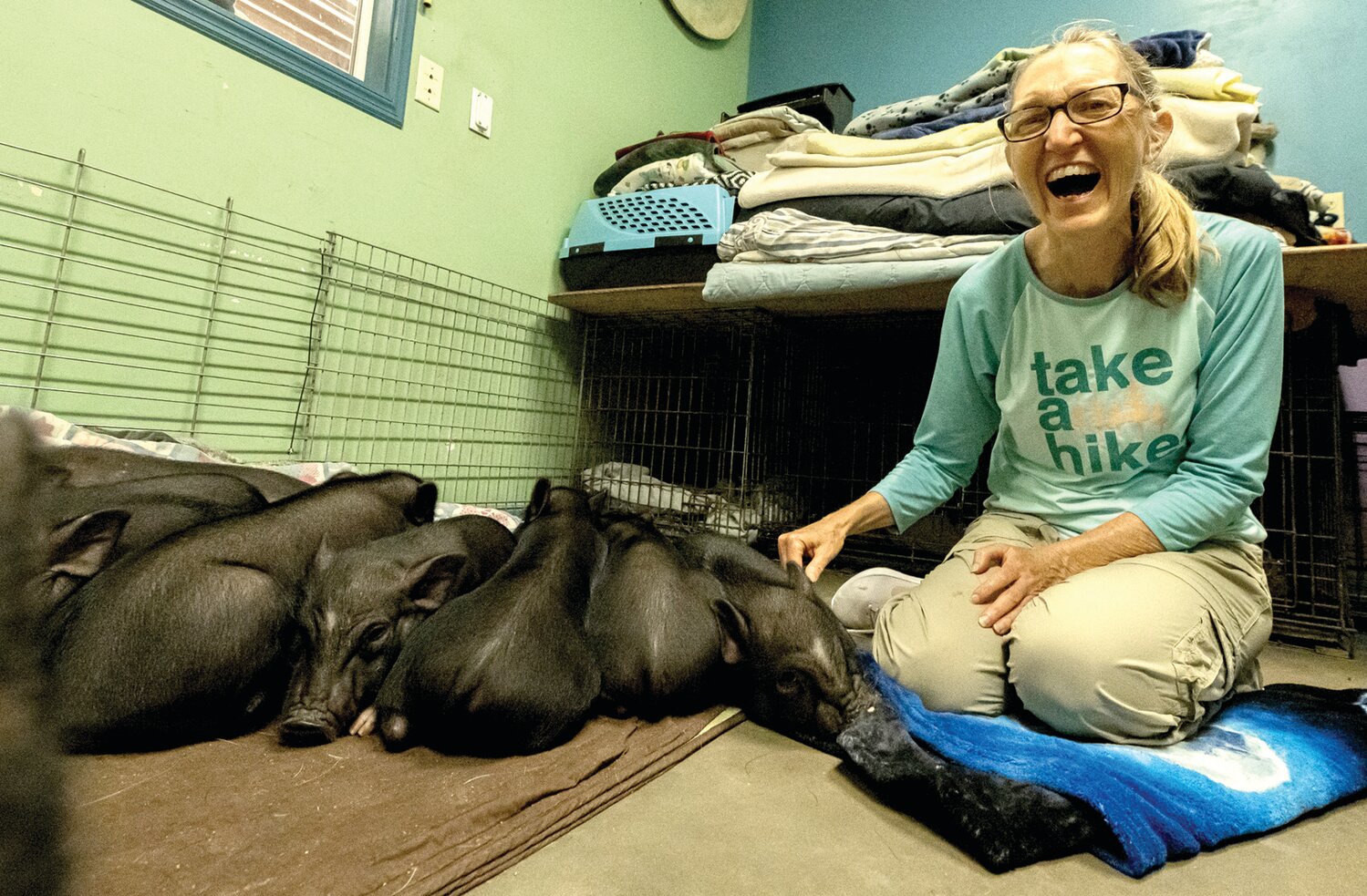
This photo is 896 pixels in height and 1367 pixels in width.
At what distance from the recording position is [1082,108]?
4.23ft

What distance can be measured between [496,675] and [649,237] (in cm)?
215

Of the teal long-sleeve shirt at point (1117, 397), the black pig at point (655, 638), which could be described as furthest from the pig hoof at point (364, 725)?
the teal long-sleeve shirt at point (1117, 397)

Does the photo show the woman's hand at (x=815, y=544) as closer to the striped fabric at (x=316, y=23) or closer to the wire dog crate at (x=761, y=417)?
the wire dog crate at (x=761, y=417)

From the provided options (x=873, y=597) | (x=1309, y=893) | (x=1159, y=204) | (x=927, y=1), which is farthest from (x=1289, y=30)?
(x=1309, y=893)

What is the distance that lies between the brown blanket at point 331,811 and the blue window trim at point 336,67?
1947 mm

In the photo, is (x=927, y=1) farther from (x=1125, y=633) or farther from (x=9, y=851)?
(x=9, y=851)

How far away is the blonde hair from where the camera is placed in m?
1.31

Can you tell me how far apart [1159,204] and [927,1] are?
3123 mm

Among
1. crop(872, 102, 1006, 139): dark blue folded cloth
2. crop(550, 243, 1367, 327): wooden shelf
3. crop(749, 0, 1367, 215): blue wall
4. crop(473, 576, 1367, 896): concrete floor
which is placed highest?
crop(749, 0, 1367, 215): blue wall

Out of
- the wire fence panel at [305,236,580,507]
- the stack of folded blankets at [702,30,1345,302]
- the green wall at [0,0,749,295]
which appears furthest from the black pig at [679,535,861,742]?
the green wall at [0,0,749,295]

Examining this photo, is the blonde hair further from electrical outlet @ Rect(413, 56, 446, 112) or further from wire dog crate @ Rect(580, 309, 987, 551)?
electrical outlet @ Rect(413, 56, 446, 112)

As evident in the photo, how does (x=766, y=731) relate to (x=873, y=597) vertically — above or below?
below

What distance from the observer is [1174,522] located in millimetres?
1277

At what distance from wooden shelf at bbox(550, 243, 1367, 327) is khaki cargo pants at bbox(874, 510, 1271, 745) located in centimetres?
99
